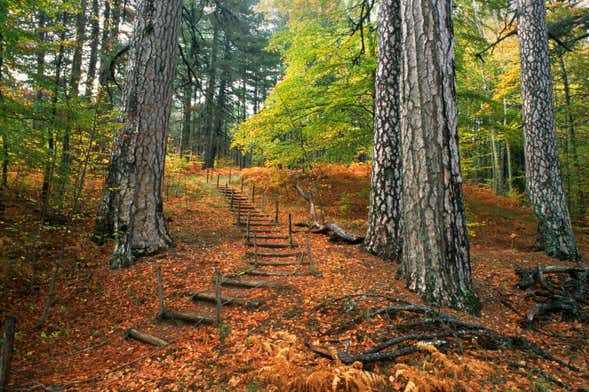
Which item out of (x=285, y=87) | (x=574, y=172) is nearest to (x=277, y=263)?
(x=285, y=87)

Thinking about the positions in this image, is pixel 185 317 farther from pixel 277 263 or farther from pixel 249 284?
pixel 277 263

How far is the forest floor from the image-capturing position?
2285 mm

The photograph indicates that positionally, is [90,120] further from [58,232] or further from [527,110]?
[527,110]

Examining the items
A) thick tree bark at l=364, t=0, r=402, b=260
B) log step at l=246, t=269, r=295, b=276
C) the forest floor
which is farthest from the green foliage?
log step at l=246, t=269, r=295, b=276

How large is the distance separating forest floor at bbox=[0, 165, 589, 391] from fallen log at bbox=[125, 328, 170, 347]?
8 centimetres

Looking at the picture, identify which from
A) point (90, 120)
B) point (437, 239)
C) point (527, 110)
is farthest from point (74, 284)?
point (527, 110)

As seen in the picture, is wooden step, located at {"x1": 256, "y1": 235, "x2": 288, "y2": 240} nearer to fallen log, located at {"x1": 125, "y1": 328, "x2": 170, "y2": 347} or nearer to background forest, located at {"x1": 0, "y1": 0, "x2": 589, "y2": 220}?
background forest, located at {"x1": 0, "y1": 0, "x2": 589, "y2": 220}

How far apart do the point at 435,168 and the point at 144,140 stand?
5.65 m

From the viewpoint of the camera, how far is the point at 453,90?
3.71 metres

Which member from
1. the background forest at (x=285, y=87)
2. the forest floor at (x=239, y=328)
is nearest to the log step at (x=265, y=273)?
the forest floor at (x=239, y=328)

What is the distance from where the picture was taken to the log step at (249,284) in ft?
15.5

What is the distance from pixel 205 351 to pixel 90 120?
433 cm

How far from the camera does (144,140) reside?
5.96 metres

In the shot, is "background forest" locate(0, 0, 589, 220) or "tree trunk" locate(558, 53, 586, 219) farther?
"tree trunk" locate(558, 53, 586, 219)
